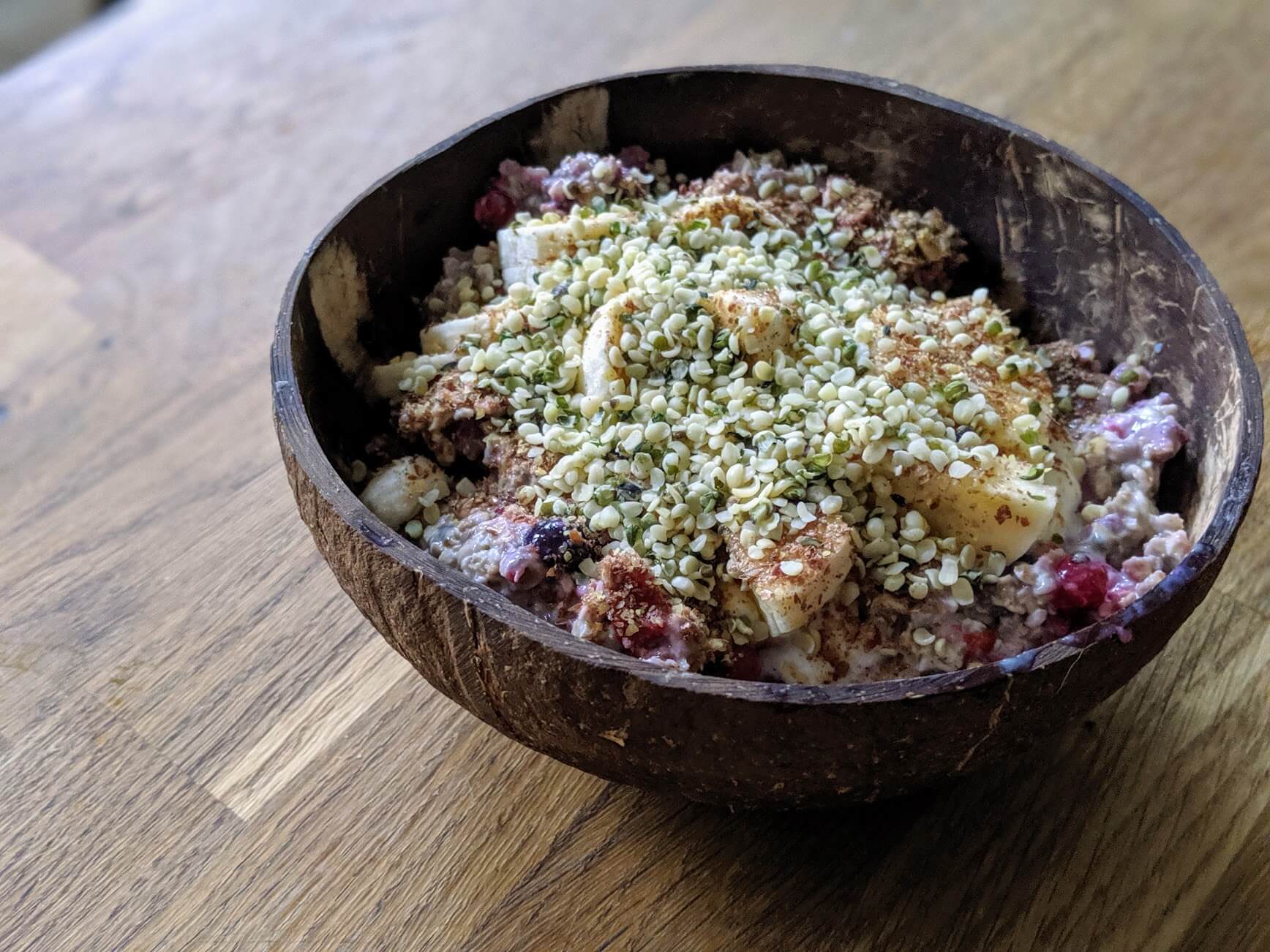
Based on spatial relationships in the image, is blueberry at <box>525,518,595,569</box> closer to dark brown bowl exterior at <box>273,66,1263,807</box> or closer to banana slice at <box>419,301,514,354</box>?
dark brown bowl exterior at <box>273,66,1263,807</box>

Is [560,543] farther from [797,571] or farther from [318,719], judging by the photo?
[318,719]

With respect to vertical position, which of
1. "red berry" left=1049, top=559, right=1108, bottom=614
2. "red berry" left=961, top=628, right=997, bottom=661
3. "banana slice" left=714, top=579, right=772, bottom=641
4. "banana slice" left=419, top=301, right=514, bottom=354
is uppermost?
"banana slice" left=419, top=301, right=514, bottom=354

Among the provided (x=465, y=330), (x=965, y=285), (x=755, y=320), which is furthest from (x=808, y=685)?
(x=965, y=285)

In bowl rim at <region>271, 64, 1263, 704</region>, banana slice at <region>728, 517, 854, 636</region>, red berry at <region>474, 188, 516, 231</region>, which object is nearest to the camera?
bowl rim at <region>271, 64, 1263, 704</region>

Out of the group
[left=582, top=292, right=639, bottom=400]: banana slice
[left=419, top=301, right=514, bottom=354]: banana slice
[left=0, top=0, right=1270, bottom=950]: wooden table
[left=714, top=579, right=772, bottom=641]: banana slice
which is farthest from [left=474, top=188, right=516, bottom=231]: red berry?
[left=714, top=579, right=772, bottom=641]: banana slice

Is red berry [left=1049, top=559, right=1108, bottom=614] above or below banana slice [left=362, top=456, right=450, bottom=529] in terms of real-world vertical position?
above

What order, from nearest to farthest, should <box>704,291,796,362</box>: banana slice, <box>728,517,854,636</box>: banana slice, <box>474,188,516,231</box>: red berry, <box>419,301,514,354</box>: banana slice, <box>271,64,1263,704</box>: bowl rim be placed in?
<box>271,64,1263,704</box>: bowl rim < <box>728,517,854,636</box>: banana slice < <box>704,291,796,362</box>: banana slice < <box>419,301,514,354</box>: banana slice < <box>474,188,516,231</box>: red berry
